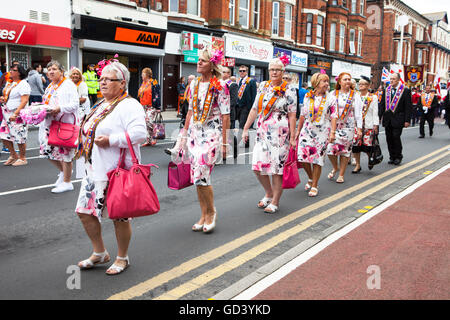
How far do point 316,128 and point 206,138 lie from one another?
273cm

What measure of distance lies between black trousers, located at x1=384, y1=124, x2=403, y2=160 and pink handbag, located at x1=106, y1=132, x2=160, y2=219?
26.6 feet

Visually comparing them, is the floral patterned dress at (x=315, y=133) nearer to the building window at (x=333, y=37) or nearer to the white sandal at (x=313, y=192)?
the white sandal at (x=313, y=192)

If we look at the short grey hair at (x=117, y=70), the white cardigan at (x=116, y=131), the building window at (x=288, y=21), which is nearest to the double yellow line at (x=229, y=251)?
the white cardigan at (x=116, y=131)

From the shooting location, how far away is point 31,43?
17344 mm

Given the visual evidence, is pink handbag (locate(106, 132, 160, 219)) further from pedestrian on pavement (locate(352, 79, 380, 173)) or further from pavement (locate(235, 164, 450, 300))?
pedestrian on pavement (locate(352, 79, 380, 173))

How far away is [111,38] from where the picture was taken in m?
20.6

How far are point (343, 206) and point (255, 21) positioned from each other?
2589cm

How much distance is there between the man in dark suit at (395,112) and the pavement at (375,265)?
466 cm

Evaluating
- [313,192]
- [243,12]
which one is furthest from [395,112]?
[243,12]

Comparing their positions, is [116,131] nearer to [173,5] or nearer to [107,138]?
[107,138]

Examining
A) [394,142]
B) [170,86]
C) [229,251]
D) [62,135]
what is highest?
[170,86]
